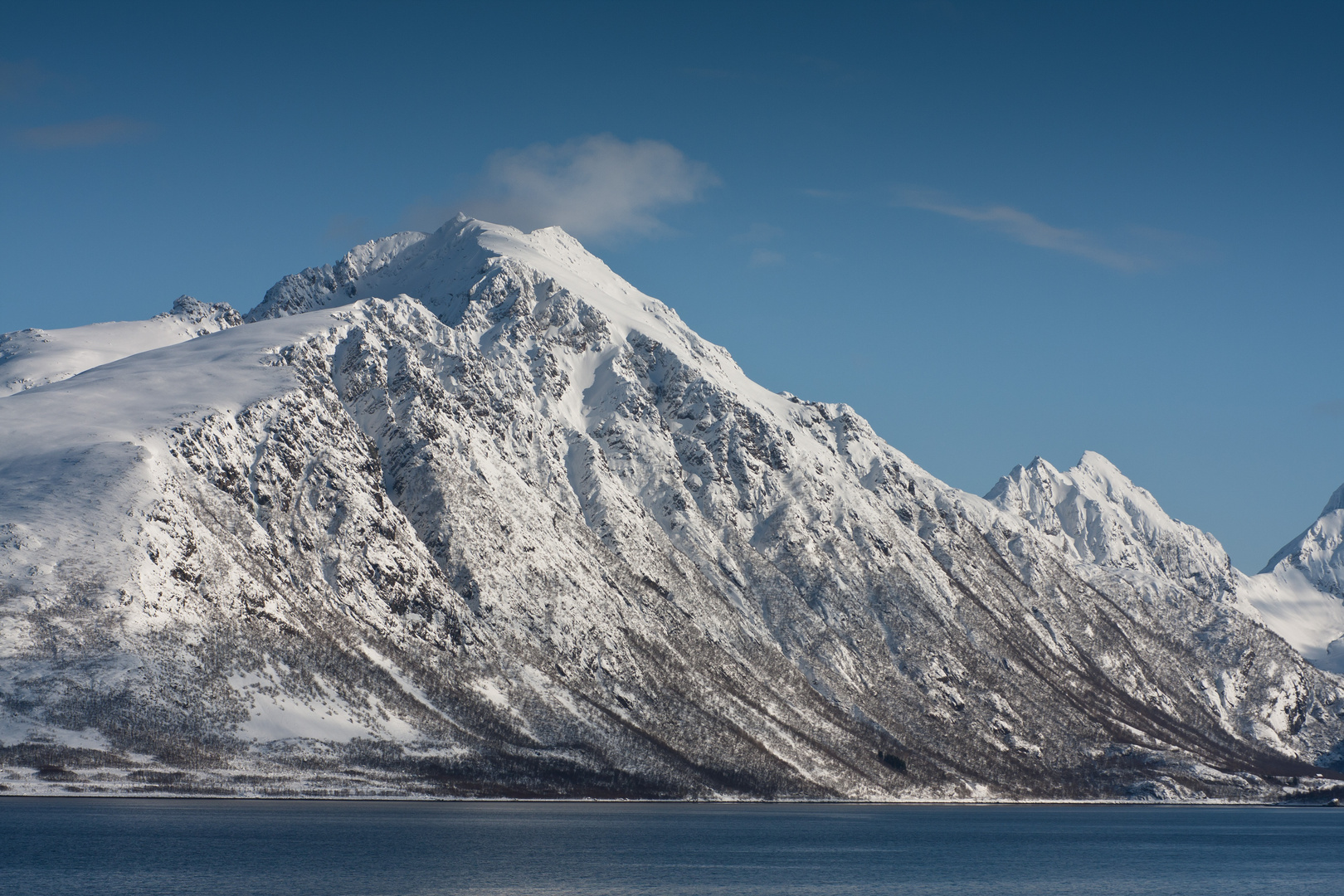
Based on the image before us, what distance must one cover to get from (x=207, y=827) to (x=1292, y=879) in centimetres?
13548

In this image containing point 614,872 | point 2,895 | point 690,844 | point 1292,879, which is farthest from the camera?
point 690,844

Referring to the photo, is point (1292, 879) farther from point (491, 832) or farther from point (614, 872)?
point (491, 832)

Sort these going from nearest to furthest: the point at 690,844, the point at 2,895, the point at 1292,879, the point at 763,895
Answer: the point at 2,895
the point at 763,895
the point at 1292,879
the point at 690,844

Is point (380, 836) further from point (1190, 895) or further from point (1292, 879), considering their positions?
point (1292, 879)

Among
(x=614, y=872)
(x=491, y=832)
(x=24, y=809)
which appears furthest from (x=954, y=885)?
(x=24, y=809)

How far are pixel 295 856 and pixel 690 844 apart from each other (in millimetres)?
56844

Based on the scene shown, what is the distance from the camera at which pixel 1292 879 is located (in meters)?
167

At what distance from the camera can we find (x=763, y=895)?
5295 inches

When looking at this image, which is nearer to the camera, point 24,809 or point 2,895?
point 2,895

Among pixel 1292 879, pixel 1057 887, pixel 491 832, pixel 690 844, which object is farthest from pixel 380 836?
pixel 1292 879

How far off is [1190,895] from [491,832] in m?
90.5

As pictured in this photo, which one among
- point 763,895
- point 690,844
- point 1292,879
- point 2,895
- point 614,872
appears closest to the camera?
point 2,895

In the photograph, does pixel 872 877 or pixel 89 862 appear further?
pixel 872 877

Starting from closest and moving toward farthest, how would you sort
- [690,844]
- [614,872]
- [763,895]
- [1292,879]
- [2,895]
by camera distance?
[2,895]
[763,895]
[614,872]
[1292,879]
[690,844]
